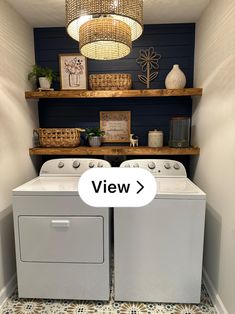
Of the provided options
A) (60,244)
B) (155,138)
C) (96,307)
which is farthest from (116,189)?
(96,307)

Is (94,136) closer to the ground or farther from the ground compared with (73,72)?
closer to the ground

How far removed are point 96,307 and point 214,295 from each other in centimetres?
88

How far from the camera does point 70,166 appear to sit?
2119 millimetres

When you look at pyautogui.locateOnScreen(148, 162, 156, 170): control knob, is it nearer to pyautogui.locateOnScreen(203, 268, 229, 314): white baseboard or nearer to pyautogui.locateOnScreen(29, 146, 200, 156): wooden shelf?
pyautogui.locateOnScreen(29, 146, 200, 156): wooden shelf

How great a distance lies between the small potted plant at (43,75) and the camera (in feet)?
6.87

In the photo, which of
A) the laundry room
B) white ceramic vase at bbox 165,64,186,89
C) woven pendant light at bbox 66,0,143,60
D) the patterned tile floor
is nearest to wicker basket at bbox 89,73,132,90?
the laundry room

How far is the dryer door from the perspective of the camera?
5.30 feet

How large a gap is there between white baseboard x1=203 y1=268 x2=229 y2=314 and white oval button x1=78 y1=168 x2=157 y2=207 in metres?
0.87

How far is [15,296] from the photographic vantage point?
179cm

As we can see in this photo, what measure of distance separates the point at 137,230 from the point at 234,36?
55.3 inches

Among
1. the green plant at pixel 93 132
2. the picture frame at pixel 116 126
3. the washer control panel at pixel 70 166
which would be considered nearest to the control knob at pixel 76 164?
the washer control panel at pixel 70 166

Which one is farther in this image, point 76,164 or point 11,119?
point 76,164

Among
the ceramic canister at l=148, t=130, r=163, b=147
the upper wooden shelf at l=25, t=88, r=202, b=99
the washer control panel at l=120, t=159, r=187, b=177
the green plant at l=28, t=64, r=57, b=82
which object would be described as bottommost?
the washer control panel at l=120, t=159, r=187, b=177

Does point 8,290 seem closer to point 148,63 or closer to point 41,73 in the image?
point 41,73
